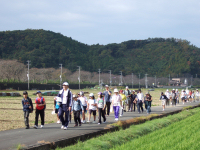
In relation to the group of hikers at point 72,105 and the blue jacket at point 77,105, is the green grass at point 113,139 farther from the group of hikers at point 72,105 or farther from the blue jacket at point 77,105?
the blue jacket at point 77,105

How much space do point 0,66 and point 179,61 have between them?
310ft

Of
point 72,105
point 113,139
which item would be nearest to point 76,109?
point 72,105

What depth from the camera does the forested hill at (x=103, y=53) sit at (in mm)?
117000

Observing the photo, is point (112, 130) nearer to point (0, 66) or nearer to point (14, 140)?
point (14, 140)

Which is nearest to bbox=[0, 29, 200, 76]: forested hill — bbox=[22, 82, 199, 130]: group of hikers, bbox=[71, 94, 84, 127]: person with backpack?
bbox=[22, 82, 199, 130]: group of hikers

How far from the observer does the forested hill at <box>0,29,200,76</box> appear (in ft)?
384

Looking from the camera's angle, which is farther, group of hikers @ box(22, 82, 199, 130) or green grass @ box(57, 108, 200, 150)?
group of hikers @ box(22, 82, 199, 130)

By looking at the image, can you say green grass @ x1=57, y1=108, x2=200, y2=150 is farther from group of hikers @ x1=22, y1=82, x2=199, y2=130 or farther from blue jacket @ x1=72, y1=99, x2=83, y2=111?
blue jacket @ x1=72, y1=99, x2=83, y2=111

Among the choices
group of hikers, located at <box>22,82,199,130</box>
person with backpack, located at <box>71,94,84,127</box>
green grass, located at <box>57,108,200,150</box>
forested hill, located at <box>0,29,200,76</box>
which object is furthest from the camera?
forested hill, located at <box>0,29,200,76</box>

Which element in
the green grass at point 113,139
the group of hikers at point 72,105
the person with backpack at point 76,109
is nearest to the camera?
the green grass at point 113,139

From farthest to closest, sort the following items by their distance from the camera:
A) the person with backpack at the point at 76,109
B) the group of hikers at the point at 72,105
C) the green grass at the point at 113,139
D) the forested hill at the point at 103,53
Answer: the forested hill at the point at 103,53
the person with backpack at the point at 76,109
the group of hikers at the point at 72,105
the green grass at the point at 113,139

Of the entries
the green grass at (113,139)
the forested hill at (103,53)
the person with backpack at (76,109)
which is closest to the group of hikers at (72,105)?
the person with backpack at (76,109)

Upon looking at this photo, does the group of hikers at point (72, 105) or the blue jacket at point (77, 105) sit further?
the blue jacket at point (77, 105)

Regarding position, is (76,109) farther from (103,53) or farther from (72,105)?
(103,53)
